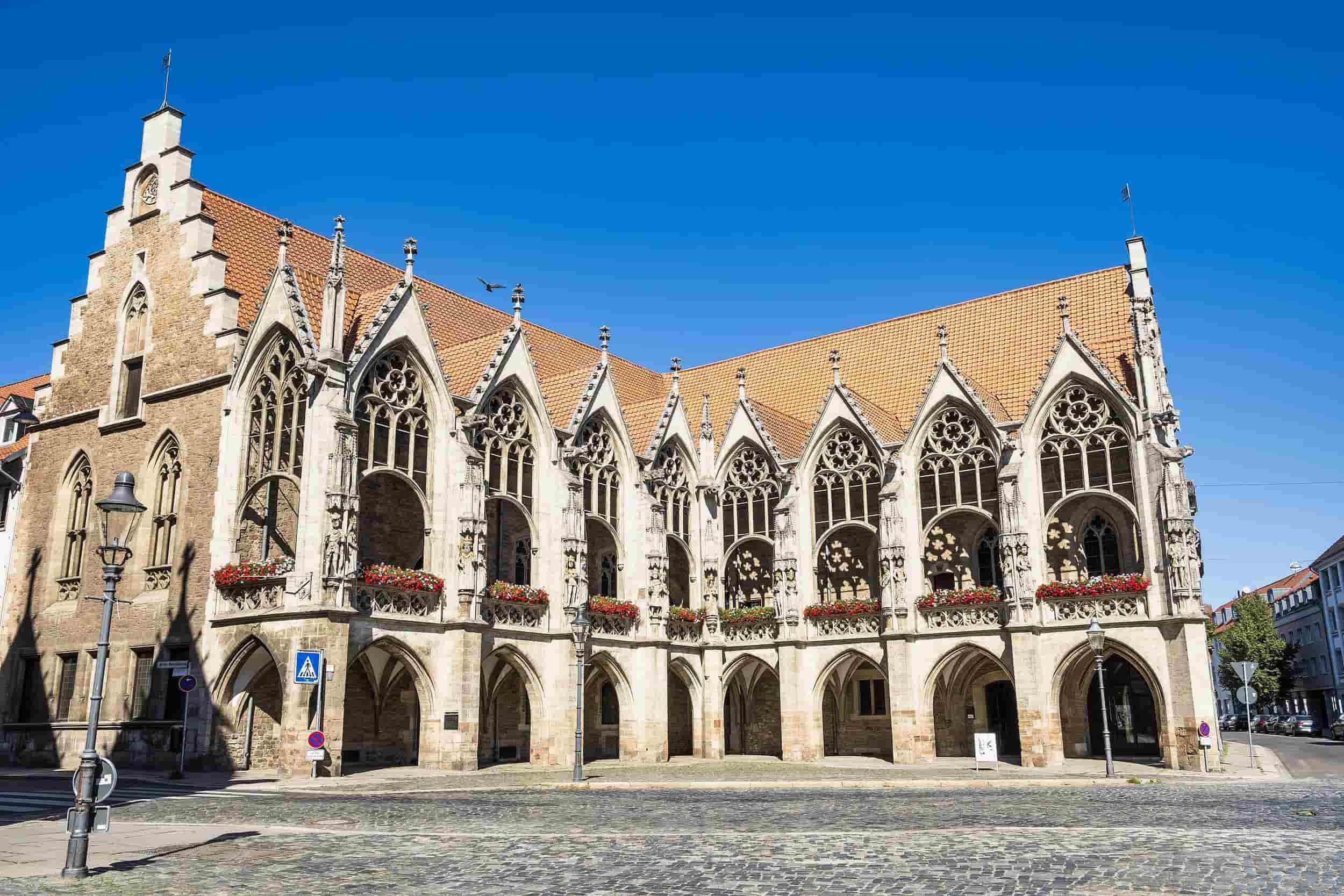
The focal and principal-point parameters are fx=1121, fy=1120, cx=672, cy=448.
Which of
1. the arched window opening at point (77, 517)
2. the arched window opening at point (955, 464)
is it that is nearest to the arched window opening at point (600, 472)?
the arched window opening at point (955, 464)

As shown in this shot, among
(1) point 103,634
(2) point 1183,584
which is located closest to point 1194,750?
(2) point 1183,584

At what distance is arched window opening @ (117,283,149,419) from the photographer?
1394 inches

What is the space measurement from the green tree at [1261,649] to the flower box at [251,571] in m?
66.8

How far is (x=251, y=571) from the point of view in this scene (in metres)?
29.2

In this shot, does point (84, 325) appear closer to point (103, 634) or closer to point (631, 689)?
point (631, 689)

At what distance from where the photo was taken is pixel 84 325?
1473 inches

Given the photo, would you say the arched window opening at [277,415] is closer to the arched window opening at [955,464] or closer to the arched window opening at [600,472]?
the arched window opening at [600,472]

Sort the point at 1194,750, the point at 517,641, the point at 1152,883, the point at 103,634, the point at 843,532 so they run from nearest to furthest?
the point at 1152,883
the point at 103,634
the point at 1194,750
the point at 517,641
the point at 843,532

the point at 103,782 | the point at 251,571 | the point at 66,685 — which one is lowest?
the point at 103,782

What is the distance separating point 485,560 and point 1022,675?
54.0 feet

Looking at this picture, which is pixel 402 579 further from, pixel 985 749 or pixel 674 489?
pixel 985 749

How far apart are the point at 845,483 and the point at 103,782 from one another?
29.5 metres

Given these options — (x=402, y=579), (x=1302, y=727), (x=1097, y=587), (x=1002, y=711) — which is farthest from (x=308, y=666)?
(x=1302, y=727)

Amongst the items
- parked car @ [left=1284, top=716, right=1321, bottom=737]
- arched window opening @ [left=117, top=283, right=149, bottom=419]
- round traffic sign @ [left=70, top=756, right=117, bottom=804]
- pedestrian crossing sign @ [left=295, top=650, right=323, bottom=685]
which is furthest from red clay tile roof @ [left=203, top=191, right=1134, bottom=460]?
parked car @ [left=1284, top=716, right=1321, bottom=737]
